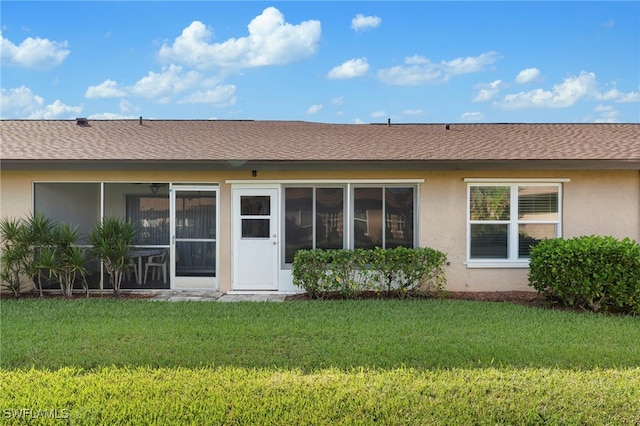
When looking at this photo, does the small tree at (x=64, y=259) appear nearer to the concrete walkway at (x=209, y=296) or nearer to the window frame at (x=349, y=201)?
the concrete walkway at (x=209, y=296)

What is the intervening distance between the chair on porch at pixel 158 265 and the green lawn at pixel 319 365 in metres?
2.04

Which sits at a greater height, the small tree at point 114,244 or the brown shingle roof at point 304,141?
the brown shingle roof at point 304,141

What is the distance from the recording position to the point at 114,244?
9188 mm

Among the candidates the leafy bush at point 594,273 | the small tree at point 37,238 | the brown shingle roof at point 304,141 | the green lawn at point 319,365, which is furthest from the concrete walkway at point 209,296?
the leafy bush at point 594,273

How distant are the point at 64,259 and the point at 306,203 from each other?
16.7ft

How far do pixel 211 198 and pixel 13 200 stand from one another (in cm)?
427

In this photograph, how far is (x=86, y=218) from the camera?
9.99 metres

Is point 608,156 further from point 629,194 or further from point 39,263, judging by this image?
point 39,263

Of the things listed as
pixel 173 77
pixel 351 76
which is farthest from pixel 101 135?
pixel 351 76

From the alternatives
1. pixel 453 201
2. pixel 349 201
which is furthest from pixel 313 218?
pixel 453 201

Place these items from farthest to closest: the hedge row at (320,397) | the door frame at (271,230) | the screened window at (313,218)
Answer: the screened window at (313,218)
the door frame at (271,230)
the hedge row at (320,397)

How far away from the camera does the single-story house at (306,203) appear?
31.0 feet

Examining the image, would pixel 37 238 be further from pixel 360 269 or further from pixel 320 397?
pixel 320 397

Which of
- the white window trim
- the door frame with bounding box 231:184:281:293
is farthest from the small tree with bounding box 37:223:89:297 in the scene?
the white window trim
